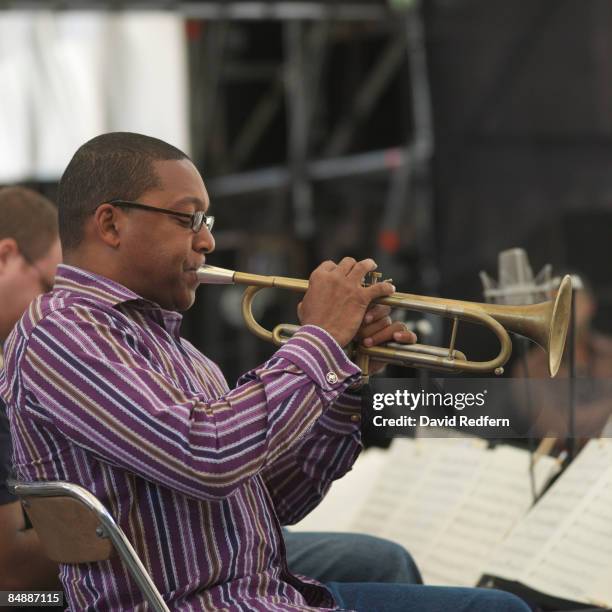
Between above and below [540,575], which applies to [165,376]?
above

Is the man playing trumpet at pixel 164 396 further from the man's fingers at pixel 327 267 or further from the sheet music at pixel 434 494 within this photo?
the sheet music at pixel 434 494

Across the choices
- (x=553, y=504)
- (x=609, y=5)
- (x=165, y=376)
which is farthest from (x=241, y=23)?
(x=165, y=376)

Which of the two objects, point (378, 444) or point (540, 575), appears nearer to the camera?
point (540, 575)

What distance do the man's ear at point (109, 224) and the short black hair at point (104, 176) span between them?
0.02 metres

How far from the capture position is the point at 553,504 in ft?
10.4

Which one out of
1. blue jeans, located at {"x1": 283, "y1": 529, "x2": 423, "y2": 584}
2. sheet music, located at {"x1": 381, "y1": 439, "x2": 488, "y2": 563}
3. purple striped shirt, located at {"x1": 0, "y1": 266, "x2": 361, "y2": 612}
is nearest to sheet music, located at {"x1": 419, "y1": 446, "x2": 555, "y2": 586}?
sheet music, located at {"x1": 381, "y1": 439, "x2": 488, "y2": 563}

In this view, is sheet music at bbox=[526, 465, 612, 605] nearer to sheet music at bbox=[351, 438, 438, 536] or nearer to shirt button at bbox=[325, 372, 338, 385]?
sheet music at bbox=[351, 438, 438, 536]

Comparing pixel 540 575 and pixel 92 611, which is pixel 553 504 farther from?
pixel 92 611

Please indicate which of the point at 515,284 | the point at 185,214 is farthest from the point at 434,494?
the point at 185,214

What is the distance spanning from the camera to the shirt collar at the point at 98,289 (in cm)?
226

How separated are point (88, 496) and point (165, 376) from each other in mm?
280

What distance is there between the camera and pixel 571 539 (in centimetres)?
303

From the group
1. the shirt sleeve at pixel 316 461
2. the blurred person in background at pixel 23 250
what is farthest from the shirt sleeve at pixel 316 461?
the blurred person in background at pixel 23 250

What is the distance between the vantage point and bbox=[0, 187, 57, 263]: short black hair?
10.5 ft
